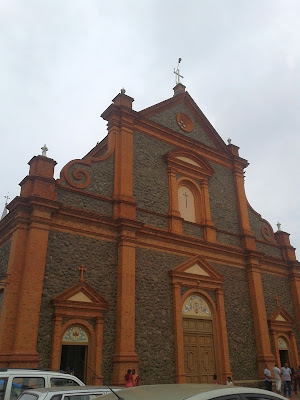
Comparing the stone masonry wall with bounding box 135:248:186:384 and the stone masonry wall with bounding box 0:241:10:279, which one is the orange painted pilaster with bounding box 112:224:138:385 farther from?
the stone masonry wall with bounding box 0:241:10:279

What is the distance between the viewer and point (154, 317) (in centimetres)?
1525

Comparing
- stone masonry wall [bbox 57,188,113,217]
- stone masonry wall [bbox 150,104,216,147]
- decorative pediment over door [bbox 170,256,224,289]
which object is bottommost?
decorative pediment over door [bbox 170,256,224,289]

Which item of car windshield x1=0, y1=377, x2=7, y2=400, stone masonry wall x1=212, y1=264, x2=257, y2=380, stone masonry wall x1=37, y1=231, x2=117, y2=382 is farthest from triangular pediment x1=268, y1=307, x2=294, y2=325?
car windshield x1=0, y1=377, x2=7, y2=400

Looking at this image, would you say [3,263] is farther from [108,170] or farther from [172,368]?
[172,368]

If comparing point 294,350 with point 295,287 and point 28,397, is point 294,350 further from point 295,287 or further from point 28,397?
point 28,397

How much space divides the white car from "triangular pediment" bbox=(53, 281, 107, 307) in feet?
22.9

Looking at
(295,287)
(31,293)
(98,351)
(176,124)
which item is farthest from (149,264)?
Answer: (295,287)

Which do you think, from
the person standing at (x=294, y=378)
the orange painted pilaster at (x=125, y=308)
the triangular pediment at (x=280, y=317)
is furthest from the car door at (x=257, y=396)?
the triangular pediment at (x=280, y=317)

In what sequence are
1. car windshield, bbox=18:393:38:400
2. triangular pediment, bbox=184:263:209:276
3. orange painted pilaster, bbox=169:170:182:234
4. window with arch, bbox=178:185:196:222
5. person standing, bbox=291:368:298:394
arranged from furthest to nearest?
window with arch, bbox=178:185:196:222
orange painted pilaster, bbox=169:170:182:234
person standing, bbox=291:368:298:394
triangular pediment, bbox=184:263:209:276
car windshield, bbox=18:393:38:400

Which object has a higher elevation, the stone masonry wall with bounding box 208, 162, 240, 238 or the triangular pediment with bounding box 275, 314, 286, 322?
the stone masonry wall with bounding box 208, 162, 240, 238

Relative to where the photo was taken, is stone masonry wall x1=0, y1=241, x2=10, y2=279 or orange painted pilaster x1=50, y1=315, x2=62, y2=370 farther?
stone masonry wall x1=0, y1=241, x2=10, y2=279

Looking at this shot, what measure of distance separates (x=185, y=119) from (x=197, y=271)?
929 centimetres

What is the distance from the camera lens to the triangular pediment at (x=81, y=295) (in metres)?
13.2

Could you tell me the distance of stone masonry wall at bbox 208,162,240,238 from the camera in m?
20.5
